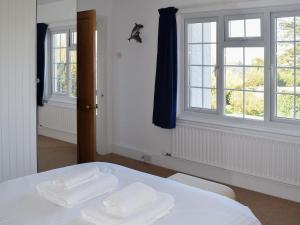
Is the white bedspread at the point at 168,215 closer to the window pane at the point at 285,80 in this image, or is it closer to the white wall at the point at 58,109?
the white wall at the point at 58,109

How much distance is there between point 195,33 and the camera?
480cm

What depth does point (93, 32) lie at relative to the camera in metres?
4.44

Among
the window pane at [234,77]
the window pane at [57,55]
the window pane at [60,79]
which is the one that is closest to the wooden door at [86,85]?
the window pane at [60,79]

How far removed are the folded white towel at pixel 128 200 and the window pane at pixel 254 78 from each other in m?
2.60

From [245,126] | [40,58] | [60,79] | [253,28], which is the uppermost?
[253,28]

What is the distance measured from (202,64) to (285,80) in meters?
1.11

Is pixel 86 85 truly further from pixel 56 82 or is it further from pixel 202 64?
pixel 202 64

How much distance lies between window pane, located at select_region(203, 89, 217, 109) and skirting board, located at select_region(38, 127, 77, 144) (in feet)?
5.68

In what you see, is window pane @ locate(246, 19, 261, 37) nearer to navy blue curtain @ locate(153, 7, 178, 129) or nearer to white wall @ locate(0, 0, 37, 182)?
navy blue curtain @ locate(153, 7, 178, 129)

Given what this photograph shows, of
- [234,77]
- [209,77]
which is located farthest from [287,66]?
[209,77]

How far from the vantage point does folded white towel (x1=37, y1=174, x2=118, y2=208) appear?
2146mm

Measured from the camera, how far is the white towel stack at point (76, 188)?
2.16 meters

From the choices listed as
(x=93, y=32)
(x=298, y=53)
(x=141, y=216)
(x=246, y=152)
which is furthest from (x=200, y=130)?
(x=141, y=216)

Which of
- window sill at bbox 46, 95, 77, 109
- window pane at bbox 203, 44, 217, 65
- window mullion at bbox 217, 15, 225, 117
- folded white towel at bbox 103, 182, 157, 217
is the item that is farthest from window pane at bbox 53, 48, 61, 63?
folded white towel at bbox 103, 182, 157, 217
